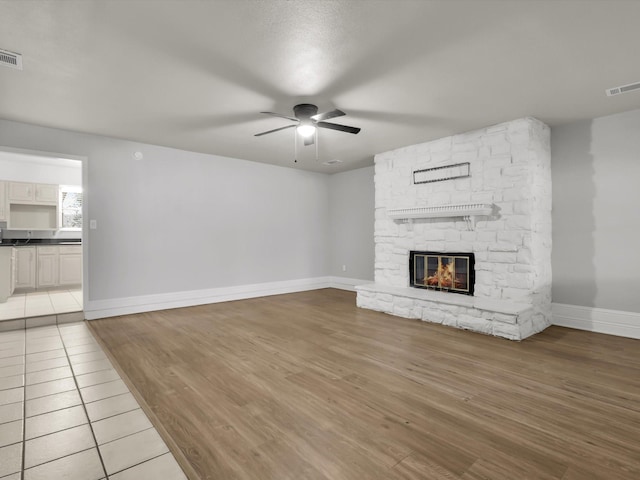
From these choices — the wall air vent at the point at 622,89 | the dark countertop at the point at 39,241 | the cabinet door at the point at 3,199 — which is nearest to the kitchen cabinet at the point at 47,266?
the dark countertop at the point at 39,241

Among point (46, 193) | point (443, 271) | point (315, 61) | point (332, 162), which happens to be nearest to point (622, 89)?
point (443, 271)

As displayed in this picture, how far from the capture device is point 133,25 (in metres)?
2.20

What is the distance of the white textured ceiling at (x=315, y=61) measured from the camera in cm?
208

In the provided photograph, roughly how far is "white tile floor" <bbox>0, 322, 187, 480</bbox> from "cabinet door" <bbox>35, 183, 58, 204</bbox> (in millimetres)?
5115

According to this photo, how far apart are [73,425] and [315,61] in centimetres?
306

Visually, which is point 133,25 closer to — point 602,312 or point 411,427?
point 411,427

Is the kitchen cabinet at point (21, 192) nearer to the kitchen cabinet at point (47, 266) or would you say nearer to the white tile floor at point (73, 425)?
the kitchen cabinet at point (47, 266)

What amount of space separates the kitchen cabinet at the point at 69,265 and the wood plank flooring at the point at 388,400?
4.03 metres

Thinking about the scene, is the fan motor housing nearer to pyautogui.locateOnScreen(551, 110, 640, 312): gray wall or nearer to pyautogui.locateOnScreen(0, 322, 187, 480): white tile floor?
pyautogui.locateOnScreen(0, 322, 187, 480): white tile floor

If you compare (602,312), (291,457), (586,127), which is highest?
(586,127)

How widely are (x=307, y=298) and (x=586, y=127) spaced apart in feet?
15.9

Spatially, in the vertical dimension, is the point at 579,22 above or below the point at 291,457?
above

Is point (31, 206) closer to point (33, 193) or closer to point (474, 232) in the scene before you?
point (33, 193)

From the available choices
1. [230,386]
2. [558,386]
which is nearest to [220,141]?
[230,386]
